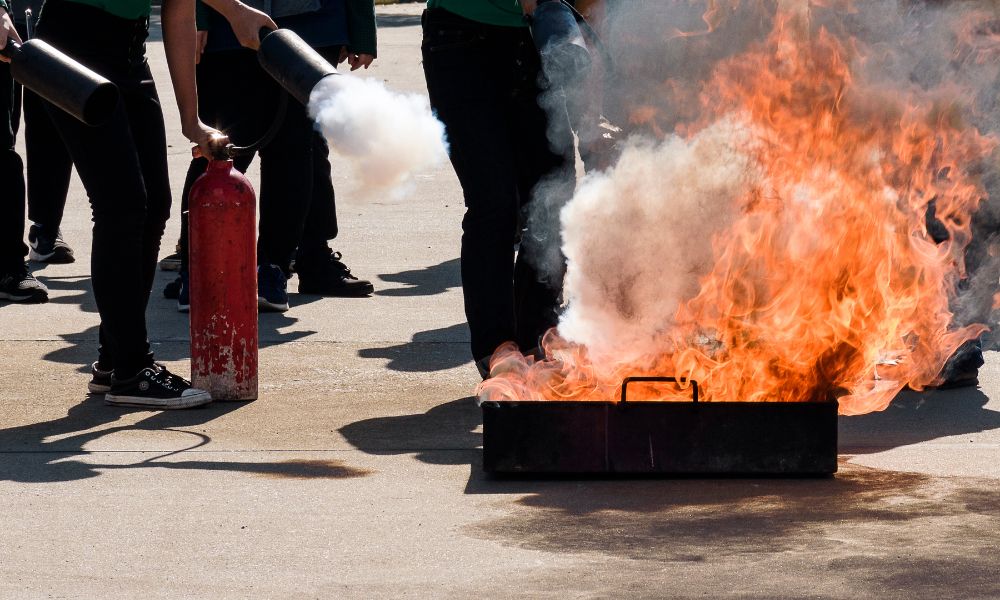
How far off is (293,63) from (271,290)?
2030 millimetres

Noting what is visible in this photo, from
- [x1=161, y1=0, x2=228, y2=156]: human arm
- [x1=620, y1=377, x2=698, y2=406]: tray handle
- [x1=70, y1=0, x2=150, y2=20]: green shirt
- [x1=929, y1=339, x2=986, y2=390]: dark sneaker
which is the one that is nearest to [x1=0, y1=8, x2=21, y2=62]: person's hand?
[x1=70, y1=0, x2=150, y2=20]: green shirt

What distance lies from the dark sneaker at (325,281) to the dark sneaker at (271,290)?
0.40m

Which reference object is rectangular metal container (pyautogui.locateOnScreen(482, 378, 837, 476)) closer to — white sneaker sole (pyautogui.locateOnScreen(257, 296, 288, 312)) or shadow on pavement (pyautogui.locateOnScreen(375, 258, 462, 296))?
white sneaker sole (pyautogui.locateOnScreen(257, 296, 288, 312))

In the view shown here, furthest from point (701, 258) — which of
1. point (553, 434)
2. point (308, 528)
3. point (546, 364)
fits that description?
point (308, 528)

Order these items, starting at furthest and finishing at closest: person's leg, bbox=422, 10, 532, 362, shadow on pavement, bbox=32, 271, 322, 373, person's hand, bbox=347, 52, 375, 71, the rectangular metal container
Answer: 1. person's hand, bbox=347, 52, 375, 71
2. shadow on pavement, bbox=32, 271, 322, 373
3. person's leg, bbox=422, 10, 532, 362
4. the rectangular metal container

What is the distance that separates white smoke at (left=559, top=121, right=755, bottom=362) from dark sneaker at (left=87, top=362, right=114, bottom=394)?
1.66m

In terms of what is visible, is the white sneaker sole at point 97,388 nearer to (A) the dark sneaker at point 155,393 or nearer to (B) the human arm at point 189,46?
(A) the dark sneaker at point 155,393

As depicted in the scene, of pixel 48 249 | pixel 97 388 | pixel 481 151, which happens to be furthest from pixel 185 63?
pixel 48 249

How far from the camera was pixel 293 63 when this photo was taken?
5887 mm

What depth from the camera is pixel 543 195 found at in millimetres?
6129

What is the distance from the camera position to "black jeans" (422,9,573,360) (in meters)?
5.95

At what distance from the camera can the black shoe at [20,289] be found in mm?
7945

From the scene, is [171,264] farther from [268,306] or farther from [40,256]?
[268,306]

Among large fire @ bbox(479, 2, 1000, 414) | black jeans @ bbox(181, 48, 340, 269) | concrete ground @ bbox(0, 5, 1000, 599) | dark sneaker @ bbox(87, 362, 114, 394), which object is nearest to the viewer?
concrete ground @ bbox(0, 5, 1000, 599)
